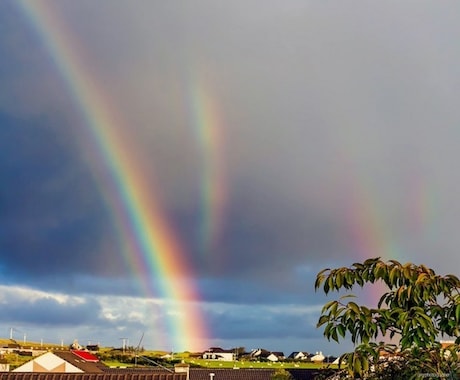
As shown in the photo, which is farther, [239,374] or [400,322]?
[239,374]

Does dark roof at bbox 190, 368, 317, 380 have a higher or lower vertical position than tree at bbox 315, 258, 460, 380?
higher

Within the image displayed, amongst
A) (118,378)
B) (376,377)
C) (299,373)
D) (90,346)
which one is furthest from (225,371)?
(90,346)

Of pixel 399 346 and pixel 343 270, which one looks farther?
pixel 343 270

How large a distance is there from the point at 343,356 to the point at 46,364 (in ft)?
274

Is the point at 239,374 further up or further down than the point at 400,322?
further up

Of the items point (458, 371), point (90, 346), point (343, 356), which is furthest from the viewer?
point (90, 346)

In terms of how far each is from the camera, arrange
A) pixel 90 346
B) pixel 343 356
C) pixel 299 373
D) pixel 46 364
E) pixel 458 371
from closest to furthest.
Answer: pixel 458 371 → pixel 343 356 → pixel 46 364 → pixel 299 373 → pixel 90 346

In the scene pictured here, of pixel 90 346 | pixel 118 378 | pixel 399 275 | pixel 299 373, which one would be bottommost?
pixel 399 275

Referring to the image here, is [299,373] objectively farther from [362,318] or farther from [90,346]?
[90,346]

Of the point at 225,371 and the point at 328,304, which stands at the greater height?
the point at 225,371

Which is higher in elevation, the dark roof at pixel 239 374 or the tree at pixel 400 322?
the dark roof at pixel 239 374

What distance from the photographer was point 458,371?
22.2 ft

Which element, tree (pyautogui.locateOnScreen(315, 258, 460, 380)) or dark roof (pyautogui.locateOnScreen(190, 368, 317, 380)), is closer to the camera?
tree (pyautogui.locateOnScreen(315, 258, 460, 380))

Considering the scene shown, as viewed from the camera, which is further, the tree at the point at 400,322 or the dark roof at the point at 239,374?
the dark roof at the point at 239,374
